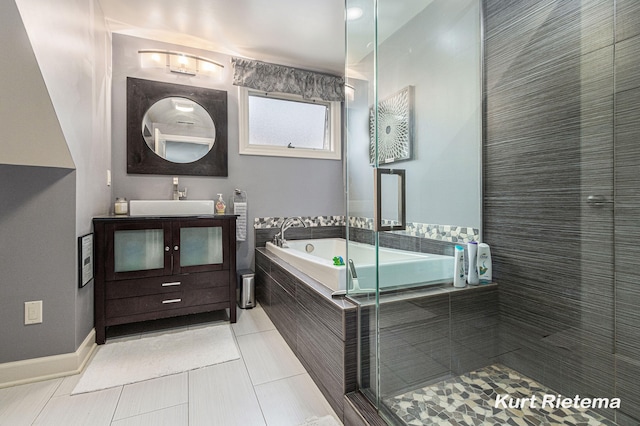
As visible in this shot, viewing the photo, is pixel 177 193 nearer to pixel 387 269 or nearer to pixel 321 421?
pixel 387 269

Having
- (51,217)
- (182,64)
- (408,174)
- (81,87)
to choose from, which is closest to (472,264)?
(408,174)

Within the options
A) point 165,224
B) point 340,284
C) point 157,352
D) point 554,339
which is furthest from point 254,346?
point 554,339

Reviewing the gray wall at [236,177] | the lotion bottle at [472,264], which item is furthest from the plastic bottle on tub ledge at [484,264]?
the gray wall at [236,177]

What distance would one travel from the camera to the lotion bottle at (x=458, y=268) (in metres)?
1.71

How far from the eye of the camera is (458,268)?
1.74 metres

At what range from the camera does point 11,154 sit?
5.09ft

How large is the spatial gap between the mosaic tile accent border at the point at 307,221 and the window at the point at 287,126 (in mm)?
707

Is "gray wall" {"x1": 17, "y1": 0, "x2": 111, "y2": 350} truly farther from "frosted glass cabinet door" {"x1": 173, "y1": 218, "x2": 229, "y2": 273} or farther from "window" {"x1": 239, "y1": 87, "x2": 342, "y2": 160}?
"window" {"x1": 239, "y1": 87, "x2": 342, "y2": 160}

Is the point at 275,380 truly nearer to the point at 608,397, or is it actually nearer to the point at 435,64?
the point at 608,397

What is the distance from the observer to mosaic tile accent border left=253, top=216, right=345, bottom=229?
10.3ft

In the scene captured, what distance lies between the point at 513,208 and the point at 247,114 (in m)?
2.54

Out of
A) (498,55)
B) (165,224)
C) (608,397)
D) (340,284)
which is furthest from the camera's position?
(165,224)

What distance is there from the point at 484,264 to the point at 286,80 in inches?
103

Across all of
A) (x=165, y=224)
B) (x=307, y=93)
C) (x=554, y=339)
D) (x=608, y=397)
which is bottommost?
(x=608, y=397)
